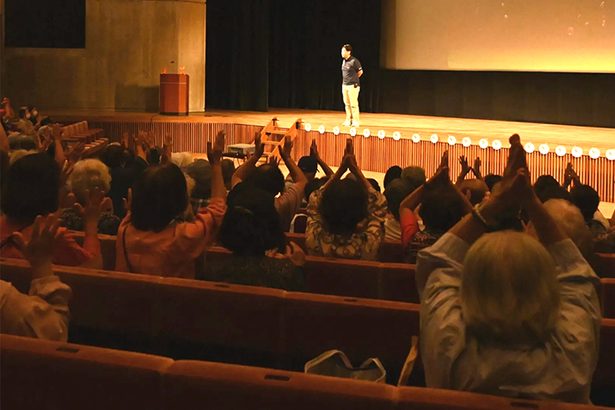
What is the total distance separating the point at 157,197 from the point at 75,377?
1228 mm

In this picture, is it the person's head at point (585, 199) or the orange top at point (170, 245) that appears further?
the person's head at point (585, 199)

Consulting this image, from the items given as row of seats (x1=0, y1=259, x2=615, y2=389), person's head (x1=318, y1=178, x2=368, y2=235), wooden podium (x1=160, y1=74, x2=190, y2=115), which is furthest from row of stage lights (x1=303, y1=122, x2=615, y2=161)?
row of seats (x1=0, y1=259, x2=615, y2=389)

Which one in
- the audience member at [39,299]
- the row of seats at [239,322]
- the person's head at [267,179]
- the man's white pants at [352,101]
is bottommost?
the row of seats at [239,322]

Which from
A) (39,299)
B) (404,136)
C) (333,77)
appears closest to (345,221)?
(39,299)

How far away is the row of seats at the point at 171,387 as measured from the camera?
1876 millimetres

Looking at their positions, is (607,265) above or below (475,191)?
below

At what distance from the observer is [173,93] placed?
561 inches

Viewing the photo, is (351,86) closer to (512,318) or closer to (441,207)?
(441,207)

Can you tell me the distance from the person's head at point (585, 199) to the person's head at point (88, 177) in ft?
7.61

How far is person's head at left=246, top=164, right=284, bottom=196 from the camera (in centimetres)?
443

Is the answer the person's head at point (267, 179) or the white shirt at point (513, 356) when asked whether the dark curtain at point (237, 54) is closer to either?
the person's head at point (267, 179)

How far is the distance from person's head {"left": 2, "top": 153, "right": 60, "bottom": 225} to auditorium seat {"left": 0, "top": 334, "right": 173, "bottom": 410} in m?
1.01

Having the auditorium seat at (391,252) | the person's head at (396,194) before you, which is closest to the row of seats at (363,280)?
the auditorium seat at (391,252)

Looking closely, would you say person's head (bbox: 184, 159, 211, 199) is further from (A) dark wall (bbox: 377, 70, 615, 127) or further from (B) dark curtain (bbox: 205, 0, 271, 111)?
(B) dark curtain (bbox: 205, 0, 271, 111)
